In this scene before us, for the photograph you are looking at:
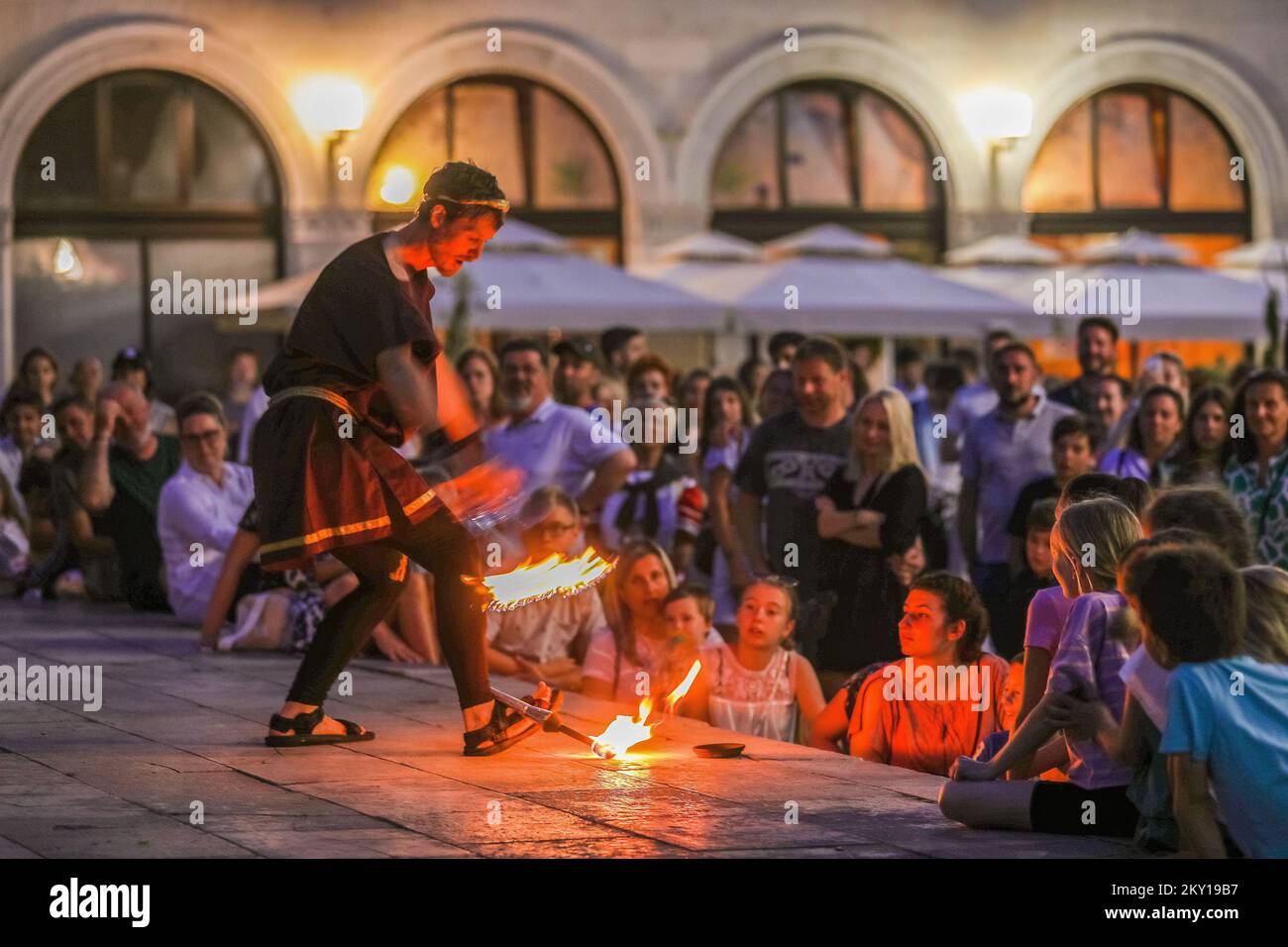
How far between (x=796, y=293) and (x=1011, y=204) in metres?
5.92

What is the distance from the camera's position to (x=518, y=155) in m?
22.0

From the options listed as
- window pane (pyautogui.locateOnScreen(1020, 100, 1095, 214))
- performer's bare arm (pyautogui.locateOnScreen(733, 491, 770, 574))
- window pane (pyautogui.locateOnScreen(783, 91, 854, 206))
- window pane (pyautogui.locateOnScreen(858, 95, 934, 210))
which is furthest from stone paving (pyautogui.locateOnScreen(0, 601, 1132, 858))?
window pane (pyautogui.locateOnScreen(1020, 100, 1095, 214))

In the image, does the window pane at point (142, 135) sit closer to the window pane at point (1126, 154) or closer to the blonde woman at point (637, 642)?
the window pane at point (1126, 154)

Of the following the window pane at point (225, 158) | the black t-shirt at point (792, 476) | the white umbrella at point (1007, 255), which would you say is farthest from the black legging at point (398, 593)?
the window pane at point (225, 158)

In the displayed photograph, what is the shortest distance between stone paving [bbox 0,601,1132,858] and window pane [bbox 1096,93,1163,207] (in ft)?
51.1

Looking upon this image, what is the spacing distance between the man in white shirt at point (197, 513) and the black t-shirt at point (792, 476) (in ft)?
9.42

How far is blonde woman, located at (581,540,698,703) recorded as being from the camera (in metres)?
9.15

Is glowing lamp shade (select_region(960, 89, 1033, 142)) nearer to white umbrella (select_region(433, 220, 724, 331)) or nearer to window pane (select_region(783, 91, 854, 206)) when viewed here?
window pane (select_region(783, 91, 854, 206))

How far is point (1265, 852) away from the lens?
5539 mm

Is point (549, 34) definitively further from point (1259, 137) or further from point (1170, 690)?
point (1170, 690)

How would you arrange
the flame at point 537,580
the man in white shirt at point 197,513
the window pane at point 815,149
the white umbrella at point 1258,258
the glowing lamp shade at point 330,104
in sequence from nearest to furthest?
the flame at point 537,580 → the man in white shirt at point 197,513 → the white umbrella at point 1258,258 → the glowing lamp shade at point 330,104 → the window pane at point 815,149

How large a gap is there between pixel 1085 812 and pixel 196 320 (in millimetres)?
16433

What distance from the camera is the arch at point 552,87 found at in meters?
21.5

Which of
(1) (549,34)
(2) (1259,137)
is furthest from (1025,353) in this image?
(2) (1259,137)
